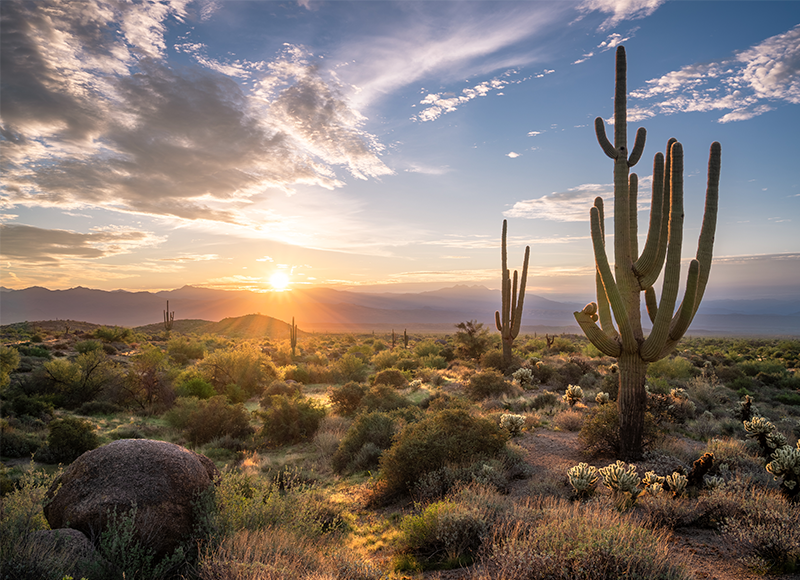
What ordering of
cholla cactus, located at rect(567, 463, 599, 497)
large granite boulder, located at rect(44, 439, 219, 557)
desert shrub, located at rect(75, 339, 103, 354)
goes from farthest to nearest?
desert shrub, located at rect(75, 339, 103, 354) → cholla cactus, located at rect(567, 463, 599, 497) → large granite boulder, located at rect(44, 439, 219, 557)

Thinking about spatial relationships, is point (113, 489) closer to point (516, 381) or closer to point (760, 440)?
point (760, 440)

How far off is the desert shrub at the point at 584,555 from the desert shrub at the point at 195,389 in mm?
15873

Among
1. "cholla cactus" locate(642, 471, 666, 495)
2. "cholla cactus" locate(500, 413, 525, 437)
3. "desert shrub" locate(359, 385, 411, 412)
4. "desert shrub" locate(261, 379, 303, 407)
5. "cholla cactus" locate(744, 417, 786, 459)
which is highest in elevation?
"cholla cactus" locate(744, 417, 786, 459)

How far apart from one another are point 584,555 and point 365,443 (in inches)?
306

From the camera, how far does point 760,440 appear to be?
28.1 feet

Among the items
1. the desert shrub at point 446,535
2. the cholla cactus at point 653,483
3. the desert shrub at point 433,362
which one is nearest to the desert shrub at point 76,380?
the desert shrub at point 446,535

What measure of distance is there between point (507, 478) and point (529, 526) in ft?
10.3

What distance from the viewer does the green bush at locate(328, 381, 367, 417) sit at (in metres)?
15.9

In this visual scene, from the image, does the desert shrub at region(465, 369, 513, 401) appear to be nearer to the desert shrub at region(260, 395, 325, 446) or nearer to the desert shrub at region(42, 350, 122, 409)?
the desert shrub at region(260, 395, 325, 446)

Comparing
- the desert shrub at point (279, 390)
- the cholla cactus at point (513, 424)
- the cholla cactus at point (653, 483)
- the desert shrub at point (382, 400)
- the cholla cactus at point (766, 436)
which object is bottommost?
the desert shrub at point (279, 390)

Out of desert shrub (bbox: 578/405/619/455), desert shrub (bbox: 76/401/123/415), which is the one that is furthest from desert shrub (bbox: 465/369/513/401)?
desert shrub (bbox: 76/401/123/415)

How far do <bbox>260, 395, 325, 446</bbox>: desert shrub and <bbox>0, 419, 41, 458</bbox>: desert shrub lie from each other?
5.87 m

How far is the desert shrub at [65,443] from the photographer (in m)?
10.1

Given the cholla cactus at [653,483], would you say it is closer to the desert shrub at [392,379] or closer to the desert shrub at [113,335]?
the desert shrub at [392,379]
